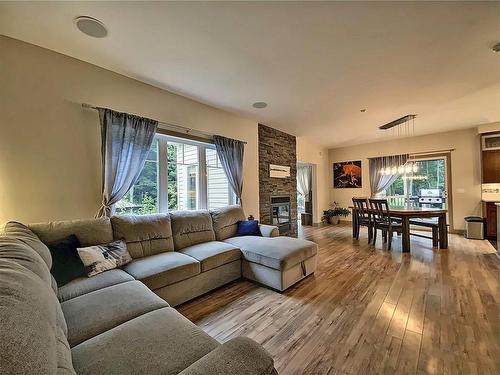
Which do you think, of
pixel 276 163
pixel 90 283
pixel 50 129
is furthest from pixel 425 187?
pixel 50 129

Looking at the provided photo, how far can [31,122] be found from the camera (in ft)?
7.30

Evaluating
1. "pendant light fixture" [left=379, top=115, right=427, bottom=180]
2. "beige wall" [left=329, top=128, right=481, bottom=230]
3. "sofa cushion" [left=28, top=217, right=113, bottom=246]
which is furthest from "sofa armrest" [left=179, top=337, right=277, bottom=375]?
"beige wall" [left=329, top=128, right=481, bottom=230]

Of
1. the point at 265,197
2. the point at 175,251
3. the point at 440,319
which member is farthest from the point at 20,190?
the point at 440,319

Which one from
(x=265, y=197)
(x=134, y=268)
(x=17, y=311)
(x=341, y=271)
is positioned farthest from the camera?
(x=265, y=197)

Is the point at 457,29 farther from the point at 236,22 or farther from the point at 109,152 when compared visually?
the point at 109,152

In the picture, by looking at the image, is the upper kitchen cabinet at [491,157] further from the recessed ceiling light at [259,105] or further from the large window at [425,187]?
the recessed ceiling light at [259,105]

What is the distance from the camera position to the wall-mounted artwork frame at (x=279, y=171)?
17.0ft

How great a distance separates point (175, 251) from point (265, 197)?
8.52 feet

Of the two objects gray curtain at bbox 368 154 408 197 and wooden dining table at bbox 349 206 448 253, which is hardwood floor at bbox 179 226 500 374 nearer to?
wooden dining table at bbox 349 206 448 253

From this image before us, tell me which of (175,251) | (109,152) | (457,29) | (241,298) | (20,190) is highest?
(457,29)

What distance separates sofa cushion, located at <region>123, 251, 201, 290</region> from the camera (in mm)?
2070

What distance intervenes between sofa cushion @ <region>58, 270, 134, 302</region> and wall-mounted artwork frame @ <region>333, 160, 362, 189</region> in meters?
6.93

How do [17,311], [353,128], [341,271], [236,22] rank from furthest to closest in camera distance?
[353,128] < [341,271] < [236,22] < [17,311]

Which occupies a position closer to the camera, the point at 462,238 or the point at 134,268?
the point at 134,268
